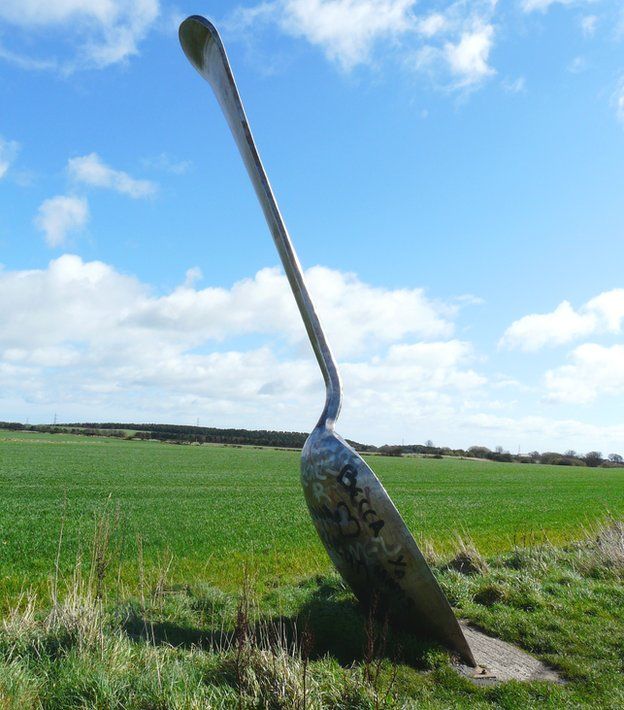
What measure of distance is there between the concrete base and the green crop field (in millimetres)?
3280

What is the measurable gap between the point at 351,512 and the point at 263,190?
295 centimetres

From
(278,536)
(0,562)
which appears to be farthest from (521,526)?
(0,562)

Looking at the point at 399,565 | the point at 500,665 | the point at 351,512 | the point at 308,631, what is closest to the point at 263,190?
the point at 351,512

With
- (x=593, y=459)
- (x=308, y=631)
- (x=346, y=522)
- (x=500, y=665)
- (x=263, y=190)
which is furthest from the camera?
(x=593, y=459)

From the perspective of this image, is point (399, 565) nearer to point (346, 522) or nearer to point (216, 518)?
point (346, 522)

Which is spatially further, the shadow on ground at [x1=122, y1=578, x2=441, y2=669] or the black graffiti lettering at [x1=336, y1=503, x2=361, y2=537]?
the shadow on ground at [x1=122, y1=578, x2=441, y2=669]

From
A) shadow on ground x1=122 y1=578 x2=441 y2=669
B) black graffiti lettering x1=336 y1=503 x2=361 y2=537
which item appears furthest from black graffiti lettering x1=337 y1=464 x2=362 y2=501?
shadow on ground x1=122 y1=578 x2=441 y2=669

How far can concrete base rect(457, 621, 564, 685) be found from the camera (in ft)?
15.3

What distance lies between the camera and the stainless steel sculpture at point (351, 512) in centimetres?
447

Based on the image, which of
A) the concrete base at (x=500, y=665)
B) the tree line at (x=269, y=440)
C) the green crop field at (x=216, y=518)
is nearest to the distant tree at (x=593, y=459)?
the tree line at (x=269, y=440)

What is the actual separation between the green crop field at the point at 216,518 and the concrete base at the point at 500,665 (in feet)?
10.8

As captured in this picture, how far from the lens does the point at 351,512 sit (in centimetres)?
455

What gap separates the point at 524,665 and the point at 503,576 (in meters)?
2.59

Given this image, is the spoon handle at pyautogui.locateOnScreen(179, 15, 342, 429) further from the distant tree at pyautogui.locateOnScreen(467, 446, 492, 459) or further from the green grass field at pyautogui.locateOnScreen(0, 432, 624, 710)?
the distant tree at pyautogui.locateOnScreen(467, 446, 492, 459)
